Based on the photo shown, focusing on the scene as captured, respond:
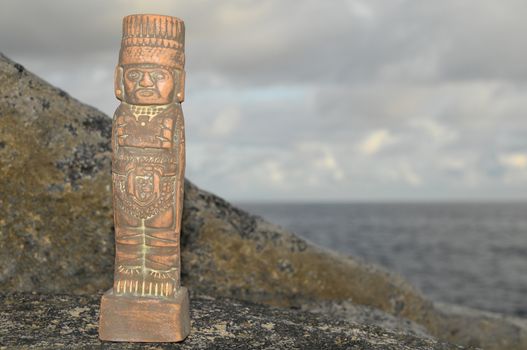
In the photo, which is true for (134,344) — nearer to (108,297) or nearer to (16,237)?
(108,297)

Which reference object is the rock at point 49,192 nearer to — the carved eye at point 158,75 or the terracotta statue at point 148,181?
the terracotta statue at point 148,181

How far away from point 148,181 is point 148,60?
1.25 metres

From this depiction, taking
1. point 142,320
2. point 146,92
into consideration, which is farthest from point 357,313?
point 146,92

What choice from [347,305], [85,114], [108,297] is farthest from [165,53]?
[347,305]

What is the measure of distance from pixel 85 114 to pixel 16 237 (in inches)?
85.3

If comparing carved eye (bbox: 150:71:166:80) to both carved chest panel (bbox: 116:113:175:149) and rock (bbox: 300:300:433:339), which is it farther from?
rock (bbox: 300:300:433:339)

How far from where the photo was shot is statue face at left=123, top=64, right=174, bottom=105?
20.1ft

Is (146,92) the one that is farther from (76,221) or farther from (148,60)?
(76,221)

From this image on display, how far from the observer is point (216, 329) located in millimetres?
6891

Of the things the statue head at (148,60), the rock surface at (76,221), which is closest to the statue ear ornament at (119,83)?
the statue head at (148,60)

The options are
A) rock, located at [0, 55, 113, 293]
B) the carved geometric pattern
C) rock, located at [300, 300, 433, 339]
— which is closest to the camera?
the carved geometric pattern

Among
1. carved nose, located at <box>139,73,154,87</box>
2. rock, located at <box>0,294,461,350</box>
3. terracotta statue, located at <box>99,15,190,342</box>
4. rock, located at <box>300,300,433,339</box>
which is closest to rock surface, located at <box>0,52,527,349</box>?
rock, located at <box>300,300,433,339</box>

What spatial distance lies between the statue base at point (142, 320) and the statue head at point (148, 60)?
2124 mm

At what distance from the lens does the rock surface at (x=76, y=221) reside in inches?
346
